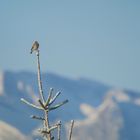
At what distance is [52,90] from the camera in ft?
24.9

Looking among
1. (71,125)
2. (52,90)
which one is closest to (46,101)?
(52,90)

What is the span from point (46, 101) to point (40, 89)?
0.89ft

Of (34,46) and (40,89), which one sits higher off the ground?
(34,46)

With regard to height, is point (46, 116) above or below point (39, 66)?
below

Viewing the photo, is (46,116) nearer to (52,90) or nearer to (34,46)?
(52,90)

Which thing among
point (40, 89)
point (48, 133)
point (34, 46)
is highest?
point (34, 46)

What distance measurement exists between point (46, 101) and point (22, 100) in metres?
0.35

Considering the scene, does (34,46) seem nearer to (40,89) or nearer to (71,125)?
(40,89)

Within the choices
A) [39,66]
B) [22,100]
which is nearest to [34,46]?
[39,66]

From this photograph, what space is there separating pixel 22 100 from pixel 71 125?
2.62 feet

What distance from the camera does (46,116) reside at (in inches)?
293

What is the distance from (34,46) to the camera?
293 inches

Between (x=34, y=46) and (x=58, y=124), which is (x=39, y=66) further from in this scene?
(x=58, y=124)

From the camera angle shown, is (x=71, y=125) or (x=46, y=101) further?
(x=46, y=101)
